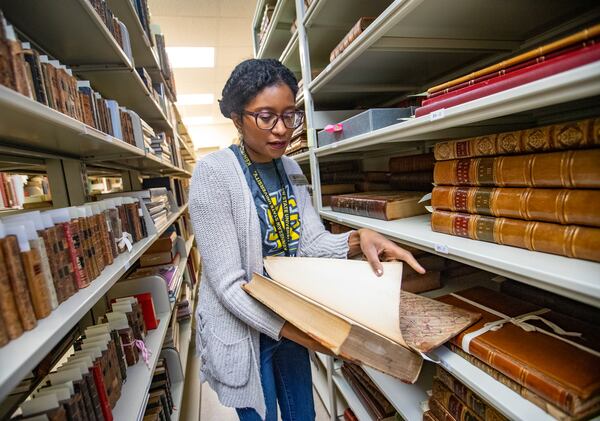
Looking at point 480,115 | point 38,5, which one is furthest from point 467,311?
point 38,5

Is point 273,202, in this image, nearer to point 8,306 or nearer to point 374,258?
point 374,258

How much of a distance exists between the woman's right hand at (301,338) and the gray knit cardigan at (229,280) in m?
0.02

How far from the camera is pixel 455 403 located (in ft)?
2.74

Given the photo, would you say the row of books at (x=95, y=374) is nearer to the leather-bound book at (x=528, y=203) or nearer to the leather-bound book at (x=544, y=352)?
the leather-bound book at (x=544, y=352)

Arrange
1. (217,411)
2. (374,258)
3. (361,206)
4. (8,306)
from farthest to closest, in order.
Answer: (217,411), (361,206), (374,258), (8,306)

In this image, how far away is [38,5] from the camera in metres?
0.91

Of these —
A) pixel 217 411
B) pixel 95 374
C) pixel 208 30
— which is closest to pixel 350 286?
pixel 95 374

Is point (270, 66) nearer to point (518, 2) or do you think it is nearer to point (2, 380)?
point (518, 2)

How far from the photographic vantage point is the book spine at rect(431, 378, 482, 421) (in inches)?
31.6

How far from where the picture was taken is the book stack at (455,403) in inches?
29.8

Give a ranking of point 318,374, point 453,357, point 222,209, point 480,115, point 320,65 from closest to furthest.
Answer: point 480,115 < point 453,357 < point 222,209 < point 318,374 < point 320,65

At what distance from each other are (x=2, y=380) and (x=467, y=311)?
3.31 feet

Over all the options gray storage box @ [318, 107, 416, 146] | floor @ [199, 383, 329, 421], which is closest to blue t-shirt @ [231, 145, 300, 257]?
gray storage box @ [318, 107, 416, 146]

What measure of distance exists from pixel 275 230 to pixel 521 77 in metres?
0.79
